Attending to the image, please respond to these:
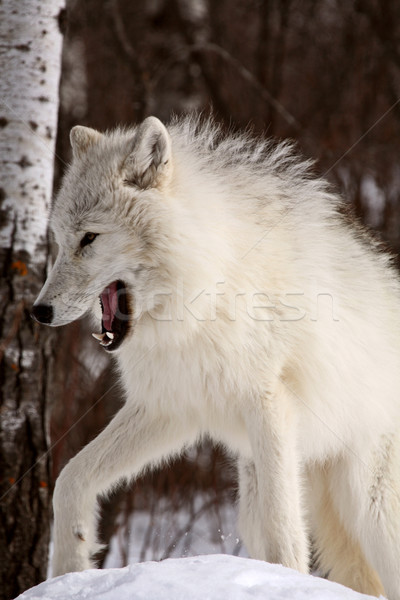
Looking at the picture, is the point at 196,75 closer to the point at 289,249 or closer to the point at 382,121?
the point at 382,121

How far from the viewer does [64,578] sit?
9.14 feet

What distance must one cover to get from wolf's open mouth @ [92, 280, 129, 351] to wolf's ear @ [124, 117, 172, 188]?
0.48m

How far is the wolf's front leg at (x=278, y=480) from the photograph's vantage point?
326 cm

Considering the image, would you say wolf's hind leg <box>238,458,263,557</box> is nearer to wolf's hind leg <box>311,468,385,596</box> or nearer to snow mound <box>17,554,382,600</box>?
wolf's hind leg <box>311,468,385,596</box>

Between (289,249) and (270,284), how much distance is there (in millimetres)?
255

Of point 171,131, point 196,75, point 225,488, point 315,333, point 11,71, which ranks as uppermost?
point 196,75

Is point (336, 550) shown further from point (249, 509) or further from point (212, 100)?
point (212, 100)

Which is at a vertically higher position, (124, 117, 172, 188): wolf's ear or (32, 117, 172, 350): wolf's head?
(124, 117, 172, 188): wolf's ear

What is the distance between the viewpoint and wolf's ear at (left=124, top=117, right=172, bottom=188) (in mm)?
3283

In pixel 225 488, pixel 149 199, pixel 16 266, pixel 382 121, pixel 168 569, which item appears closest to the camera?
pixel 168 569

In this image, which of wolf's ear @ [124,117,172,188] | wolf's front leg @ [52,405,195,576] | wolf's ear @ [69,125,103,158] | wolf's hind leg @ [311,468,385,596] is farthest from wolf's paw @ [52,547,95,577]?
wolf's ear @ [69,125,103,158]

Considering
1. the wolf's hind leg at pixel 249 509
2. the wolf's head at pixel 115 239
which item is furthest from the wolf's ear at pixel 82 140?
the wolf's hind leg at pixel 249 509

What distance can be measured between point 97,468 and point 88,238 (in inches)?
44.1

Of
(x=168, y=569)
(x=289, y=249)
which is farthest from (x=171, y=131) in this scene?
(x=168, y=569)
